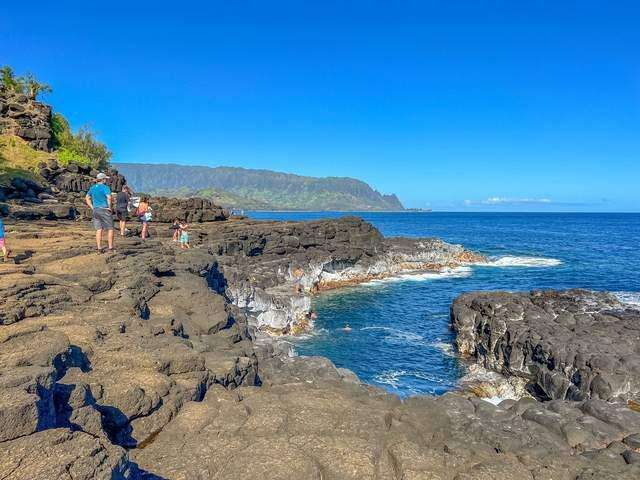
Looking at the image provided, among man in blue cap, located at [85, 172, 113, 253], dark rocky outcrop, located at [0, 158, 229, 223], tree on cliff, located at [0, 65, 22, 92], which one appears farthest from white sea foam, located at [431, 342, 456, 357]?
tree on cliff, located at [0, 65, 22, 92]

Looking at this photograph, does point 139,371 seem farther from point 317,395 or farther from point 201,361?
point 317,395

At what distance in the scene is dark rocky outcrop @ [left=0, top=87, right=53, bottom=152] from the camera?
52.6 meters

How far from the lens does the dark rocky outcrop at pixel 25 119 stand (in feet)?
173

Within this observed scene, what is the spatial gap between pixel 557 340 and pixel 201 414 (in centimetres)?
1981

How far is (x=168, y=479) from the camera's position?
244 inches

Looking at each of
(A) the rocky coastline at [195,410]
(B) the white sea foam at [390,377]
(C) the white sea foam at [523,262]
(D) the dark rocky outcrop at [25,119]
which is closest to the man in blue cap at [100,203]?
(A) the rocky coastline at [195,410]

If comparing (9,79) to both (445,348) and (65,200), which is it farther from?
(445,348)

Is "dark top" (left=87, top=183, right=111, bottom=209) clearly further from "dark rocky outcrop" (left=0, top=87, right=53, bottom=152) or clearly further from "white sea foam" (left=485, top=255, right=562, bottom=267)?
"white sea foam" (left=485, top=255, right=562, bottom=267)

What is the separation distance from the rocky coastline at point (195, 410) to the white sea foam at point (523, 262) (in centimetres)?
5809

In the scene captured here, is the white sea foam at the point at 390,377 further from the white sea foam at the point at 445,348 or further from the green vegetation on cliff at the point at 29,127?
the green vegetation on cliff at the point at 29,127

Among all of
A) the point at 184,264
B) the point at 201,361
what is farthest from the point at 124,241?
the point at 201,361

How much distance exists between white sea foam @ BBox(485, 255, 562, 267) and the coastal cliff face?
2299 inches

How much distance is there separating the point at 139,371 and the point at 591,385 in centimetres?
1840

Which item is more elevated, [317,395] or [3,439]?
[3,439]
